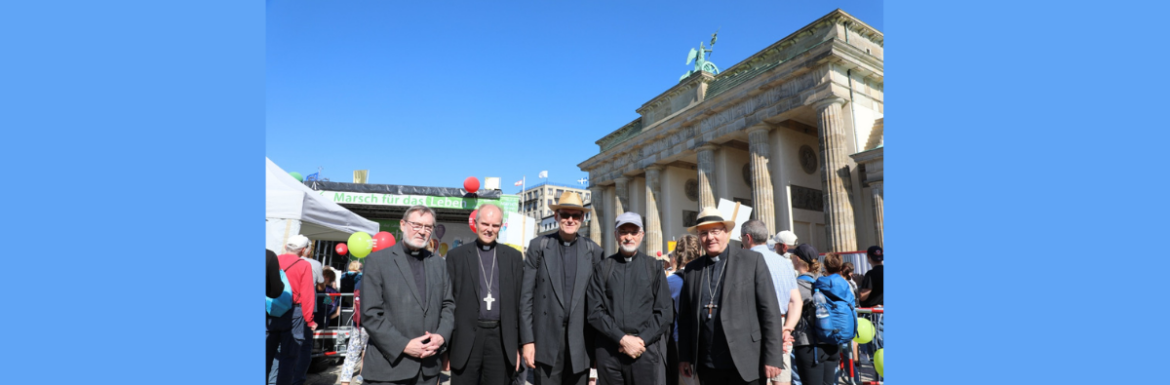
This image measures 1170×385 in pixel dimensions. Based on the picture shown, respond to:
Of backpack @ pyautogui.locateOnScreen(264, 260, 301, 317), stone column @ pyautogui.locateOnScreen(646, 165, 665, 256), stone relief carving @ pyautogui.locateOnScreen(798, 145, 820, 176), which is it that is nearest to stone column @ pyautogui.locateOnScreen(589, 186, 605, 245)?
stone column @ pyautogui.locateOnScreen(646, 165, 665, 256)

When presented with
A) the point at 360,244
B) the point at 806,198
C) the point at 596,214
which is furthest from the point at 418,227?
the point at 596,214

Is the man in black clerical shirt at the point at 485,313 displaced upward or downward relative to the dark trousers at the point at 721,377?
upward

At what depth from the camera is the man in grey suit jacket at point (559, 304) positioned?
338 cm

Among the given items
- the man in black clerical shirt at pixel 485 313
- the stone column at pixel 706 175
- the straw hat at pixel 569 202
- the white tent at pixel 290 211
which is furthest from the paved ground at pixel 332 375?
the stone column at pixel 706 175

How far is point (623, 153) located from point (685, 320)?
26.7 metres

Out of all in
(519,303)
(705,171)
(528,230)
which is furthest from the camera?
(705,171)

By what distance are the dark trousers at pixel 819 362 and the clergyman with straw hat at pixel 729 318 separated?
1.12 metres

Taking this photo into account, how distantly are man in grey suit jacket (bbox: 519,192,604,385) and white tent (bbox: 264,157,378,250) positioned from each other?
16.3 ft

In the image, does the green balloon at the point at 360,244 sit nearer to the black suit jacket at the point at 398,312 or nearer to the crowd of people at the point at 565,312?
the crowd of people at the point at 565,312

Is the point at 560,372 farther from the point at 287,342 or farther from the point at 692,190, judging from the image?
the point at 692,190

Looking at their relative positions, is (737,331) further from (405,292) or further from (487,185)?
(487,185)

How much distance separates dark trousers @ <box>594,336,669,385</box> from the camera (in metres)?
3.31

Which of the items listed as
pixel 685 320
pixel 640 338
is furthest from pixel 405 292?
pixel 685 320

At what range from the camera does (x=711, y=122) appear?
23.2 m
